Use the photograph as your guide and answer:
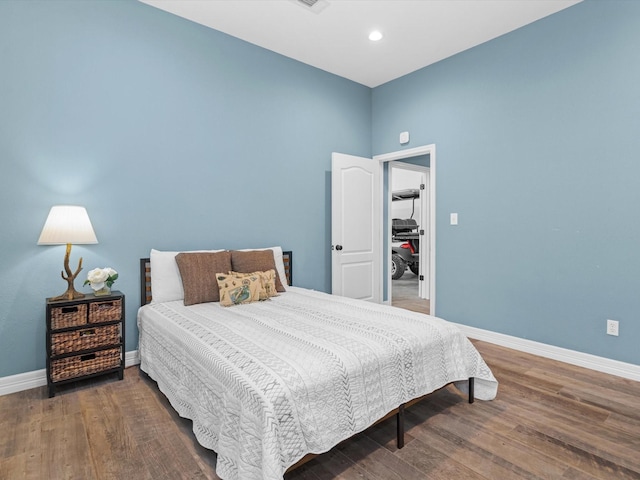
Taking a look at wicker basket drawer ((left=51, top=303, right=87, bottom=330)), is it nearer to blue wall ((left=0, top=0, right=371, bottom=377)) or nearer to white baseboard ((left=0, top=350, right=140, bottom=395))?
blue wall ((left=0, top=0, right=371, bottom=377))

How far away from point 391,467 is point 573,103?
3.16 meters

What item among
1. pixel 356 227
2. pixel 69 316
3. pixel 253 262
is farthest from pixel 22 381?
pixel 356 227

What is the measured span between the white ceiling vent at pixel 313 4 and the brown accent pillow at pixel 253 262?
2.15 metres

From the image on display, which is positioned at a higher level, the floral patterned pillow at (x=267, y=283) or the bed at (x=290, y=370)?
the floral patterned pillow at (x=267, y=283)

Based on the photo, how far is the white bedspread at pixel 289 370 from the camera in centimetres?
137

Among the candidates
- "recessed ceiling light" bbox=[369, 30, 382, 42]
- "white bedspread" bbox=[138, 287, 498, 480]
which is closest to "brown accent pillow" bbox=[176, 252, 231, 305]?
"white bedspread" bbox=[138, 287, 498, 480]

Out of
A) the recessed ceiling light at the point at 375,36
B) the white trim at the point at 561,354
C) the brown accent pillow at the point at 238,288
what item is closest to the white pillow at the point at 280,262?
the brown accent pillow at the point at 238,288

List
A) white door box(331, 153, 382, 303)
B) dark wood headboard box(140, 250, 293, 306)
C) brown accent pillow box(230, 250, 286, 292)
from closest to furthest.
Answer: dark wood headboard box(140, 250, 293, 306) → brown accent pillow box(230, 250, 286, 292) → white door box(331, 153, 382, 303)

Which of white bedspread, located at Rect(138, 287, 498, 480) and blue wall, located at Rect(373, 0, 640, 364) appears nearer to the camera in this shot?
white bedspread, located at Rect(138, 287, 498, 480)

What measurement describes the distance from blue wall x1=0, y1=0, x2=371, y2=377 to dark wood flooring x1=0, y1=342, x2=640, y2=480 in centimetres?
74

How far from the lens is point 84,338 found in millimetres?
2439

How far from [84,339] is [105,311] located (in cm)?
22

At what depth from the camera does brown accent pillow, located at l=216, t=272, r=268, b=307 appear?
2.72 m

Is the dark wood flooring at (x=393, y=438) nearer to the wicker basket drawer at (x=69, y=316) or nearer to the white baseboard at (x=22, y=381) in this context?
the white baseboard at (x=22, y=381)
